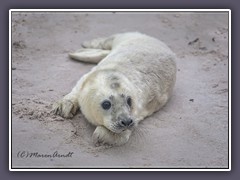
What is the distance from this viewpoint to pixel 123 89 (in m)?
5.29

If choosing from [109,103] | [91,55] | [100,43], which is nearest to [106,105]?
[109,103]

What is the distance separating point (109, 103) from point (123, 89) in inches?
10.5

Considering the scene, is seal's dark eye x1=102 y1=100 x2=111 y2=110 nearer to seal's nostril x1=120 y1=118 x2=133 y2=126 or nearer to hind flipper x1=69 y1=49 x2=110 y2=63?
seal's nostril x1=120 y1=118 x2=133 y2=126

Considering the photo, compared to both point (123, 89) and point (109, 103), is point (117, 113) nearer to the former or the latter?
point (109, 103)

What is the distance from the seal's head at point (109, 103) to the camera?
16.4ft

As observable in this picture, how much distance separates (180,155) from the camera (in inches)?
200

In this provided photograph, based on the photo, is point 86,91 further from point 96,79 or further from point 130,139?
point 130,139

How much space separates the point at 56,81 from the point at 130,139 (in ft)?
5.39

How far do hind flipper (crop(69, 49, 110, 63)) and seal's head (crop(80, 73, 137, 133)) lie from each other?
1.59 meters

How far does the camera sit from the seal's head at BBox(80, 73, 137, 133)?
4984 millimetres

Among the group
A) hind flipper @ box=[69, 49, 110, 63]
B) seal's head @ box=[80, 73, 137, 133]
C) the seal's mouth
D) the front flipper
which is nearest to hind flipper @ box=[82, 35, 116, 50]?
hind flipper @ box=[69, 49, 110, 63]

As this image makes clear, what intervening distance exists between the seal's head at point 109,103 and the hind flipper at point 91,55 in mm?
1590

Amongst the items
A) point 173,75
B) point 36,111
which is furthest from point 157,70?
point 36,111

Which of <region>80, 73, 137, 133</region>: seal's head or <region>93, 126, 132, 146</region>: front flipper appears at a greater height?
<region>80, 73, 137, 133</region>: seal's head
